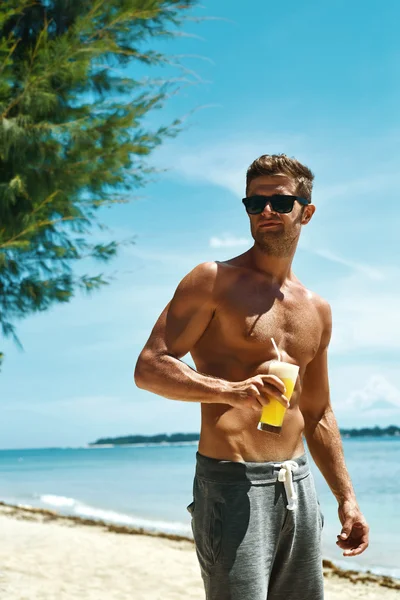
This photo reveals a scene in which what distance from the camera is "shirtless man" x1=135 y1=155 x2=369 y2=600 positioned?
2.34m

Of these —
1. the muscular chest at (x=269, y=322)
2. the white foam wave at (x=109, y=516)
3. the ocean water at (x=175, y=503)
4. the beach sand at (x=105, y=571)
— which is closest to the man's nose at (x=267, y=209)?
the muscular chest at (x=269, y=322)

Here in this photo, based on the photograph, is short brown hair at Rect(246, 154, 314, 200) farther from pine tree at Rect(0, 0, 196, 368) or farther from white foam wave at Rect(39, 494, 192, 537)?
white foam wave at Rect(39, 494, 192, 537)

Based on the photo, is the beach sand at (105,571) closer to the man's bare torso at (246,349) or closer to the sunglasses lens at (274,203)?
the man's bare torso at (246,349)

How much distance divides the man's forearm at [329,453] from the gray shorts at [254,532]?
0.30 m

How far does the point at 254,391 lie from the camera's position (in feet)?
7.24

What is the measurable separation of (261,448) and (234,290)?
0.55 m

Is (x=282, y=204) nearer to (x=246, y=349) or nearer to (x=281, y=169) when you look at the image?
(x=281, y=169)

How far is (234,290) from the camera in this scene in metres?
2.55

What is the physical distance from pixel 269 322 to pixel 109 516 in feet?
52.3

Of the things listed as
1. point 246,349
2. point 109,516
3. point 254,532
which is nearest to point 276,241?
point 246,349

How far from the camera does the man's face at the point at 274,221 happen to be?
262 centimetres

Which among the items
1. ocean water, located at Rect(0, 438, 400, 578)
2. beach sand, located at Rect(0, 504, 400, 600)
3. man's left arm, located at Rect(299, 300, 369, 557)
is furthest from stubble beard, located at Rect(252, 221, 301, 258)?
ocean water, located at Rect(0, 438, 400, 578)

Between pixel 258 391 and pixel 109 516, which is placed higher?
pixel 258 391

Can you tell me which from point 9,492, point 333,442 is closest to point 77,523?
point 333,442
